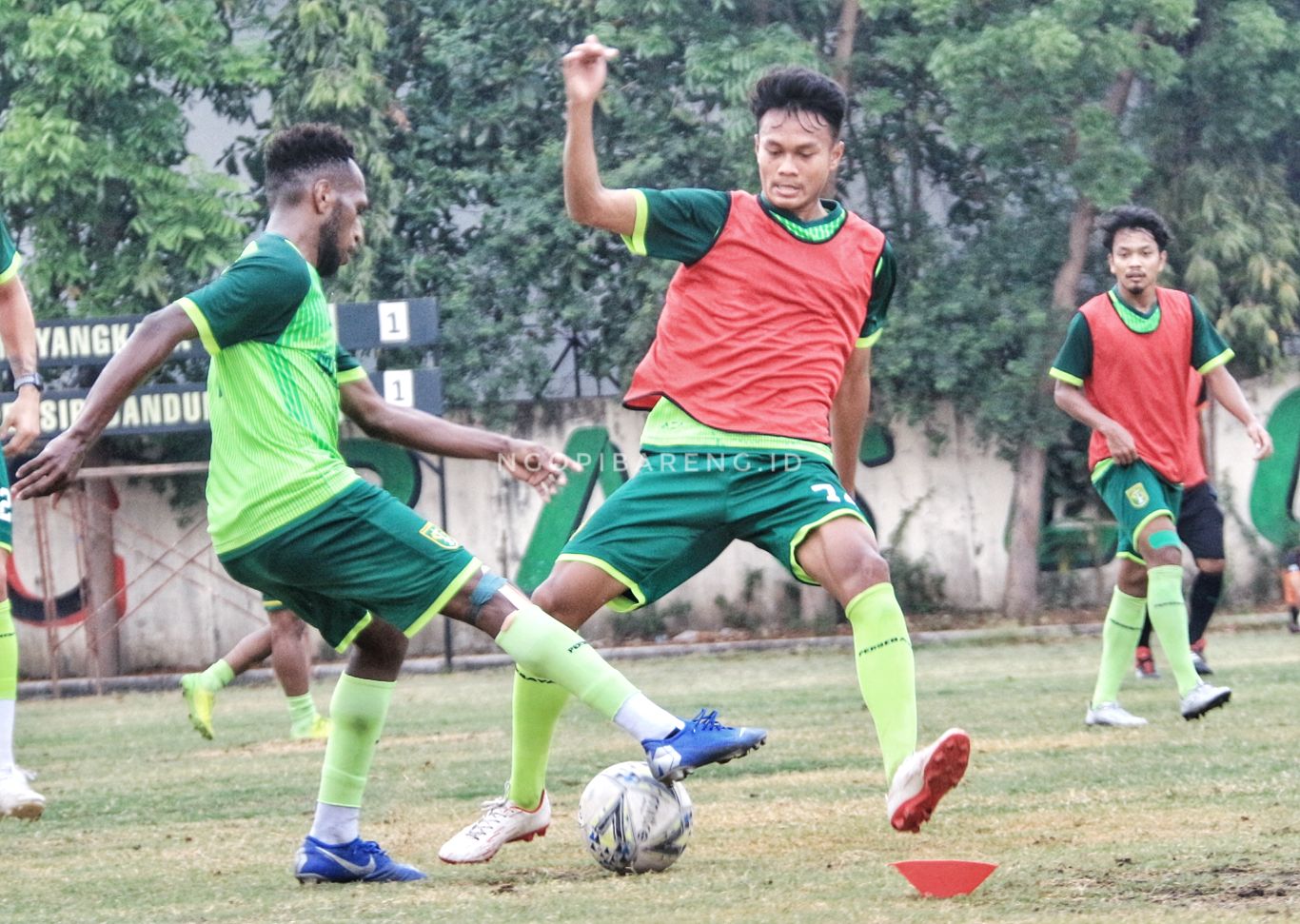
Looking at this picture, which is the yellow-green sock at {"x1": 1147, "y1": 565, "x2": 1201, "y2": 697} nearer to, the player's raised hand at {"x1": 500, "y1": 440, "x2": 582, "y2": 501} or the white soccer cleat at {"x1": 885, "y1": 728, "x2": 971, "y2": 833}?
the white soccer cleat at {"x1": 885, "y1": 728, "x2": 971, "y2": 833}

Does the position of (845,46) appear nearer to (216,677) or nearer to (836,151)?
(216,677)

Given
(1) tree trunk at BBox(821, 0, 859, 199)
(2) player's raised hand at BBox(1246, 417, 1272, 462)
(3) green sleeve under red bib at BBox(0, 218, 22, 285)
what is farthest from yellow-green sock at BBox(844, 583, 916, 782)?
(1) tree trunk at BBox(821, 0, 859, 199)

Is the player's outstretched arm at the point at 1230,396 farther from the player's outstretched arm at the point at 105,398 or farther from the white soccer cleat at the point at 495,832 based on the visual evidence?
the player's outstretched arm at the point at 105,398

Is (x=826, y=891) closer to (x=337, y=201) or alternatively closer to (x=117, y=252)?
(x=337, y=201)

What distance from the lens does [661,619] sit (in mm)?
19766

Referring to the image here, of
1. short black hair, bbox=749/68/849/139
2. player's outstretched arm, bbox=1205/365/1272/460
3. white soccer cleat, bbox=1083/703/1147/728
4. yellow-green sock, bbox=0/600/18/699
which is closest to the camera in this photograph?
short black hair, bbox=749/68/849/139

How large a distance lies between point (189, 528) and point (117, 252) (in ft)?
9.13

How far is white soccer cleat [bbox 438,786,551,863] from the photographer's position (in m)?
5.38

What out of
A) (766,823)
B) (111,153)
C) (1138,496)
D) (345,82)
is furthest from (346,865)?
(345,82)

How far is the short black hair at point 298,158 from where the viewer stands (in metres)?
5.37

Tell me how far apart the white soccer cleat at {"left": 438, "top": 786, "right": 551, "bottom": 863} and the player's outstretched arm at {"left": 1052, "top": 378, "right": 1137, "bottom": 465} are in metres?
4.05

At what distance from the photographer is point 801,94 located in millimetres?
5746

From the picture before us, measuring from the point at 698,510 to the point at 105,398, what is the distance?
1.65 metres

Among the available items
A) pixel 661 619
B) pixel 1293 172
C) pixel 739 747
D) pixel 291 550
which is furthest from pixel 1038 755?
pixel 1293 172
